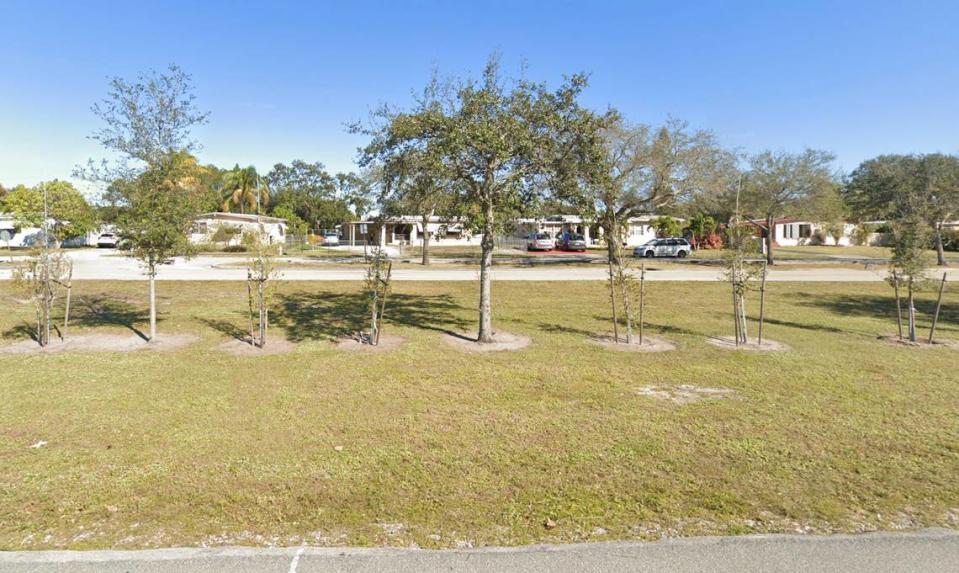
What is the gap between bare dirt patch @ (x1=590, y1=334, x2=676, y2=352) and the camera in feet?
30.8

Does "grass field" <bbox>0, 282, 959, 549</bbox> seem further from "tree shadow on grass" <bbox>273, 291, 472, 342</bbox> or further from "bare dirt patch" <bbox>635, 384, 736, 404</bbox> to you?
"tree shadow on grass" <bbox>273, 291, 472, 342</bbox>

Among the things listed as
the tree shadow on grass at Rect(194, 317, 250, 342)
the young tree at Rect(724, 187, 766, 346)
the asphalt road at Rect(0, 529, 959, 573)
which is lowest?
the asphalt road at Rect(0, 529, 959, 573)

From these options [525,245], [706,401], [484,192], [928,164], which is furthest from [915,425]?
[525,245]

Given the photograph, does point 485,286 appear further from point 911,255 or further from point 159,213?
point 911,255

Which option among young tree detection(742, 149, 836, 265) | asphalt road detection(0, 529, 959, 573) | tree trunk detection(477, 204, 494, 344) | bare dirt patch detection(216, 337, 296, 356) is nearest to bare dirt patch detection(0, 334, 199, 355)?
bare dirt patch detection(216, 337, 296, 356)

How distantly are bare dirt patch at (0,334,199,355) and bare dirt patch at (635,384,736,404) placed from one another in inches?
300

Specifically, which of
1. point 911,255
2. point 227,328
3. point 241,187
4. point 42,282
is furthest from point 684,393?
point 241,187

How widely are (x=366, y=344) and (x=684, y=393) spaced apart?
17.5ft

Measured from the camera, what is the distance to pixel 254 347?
30.2 feet

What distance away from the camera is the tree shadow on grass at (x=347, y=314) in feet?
36.0

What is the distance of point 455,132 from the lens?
323 inches

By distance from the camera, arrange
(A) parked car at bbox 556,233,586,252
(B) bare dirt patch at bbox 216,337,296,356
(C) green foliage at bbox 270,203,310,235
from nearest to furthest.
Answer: (B) bare dirt patch at bbox 216,337,296,356
(A) parked car at bbox 556,233,586,252
(C) green foliage at bbox 270,203,310,235

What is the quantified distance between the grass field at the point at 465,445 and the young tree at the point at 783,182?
22.6 meters

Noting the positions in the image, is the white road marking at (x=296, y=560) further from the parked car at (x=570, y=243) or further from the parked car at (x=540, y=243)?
the parked car at (x=570, y=243)
